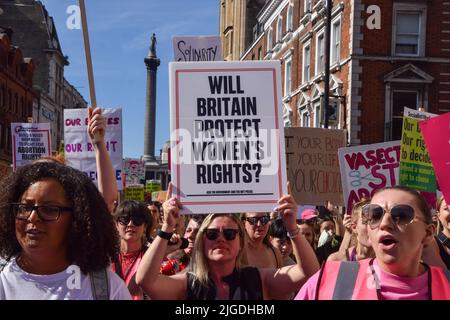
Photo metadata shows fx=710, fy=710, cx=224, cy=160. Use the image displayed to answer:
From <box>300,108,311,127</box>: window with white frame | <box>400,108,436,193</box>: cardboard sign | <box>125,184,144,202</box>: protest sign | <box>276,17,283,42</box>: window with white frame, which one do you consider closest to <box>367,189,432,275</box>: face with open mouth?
<box>400,108,436,193</box>: cardboard sign

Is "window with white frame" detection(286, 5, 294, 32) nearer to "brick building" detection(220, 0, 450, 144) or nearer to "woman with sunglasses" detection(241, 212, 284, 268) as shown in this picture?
"brick building" detection(220, 0, 450, 144)

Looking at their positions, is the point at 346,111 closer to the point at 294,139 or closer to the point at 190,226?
the point at 294,139

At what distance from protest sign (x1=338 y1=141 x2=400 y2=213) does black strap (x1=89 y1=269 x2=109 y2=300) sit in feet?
12.2

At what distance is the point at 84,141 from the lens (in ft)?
26.4

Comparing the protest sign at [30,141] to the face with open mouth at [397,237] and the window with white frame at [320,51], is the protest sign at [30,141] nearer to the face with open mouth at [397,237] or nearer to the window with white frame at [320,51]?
the face with open mouth at [397,237]

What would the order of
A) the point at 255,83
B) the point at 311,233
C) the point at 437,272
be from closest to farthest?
1. the point at 437,272
2. the point at 255,83
3. the point at 311,233

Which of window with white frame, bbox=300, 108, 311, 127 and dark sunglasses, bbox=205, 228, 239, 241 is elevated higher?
window with white frame, bbox=300, 108, 311, 127

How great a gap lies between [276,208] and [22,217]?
1.49 meters

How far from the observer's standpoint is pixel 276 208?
12.8ft

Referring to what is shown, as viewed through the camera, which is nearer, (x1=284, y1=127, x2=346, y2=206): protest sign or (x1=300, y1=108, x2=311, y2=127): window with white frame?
(x1=284, y1=127, x2=346, y2=206): protest sign

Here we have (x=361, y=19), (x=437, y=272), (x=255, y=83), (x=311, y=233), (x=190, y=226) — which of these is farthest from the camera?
(x=361, y=19)

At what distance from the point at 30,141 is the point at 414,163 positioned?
6.26 m

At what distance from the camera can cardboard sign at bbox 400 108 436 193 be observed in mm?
5965
